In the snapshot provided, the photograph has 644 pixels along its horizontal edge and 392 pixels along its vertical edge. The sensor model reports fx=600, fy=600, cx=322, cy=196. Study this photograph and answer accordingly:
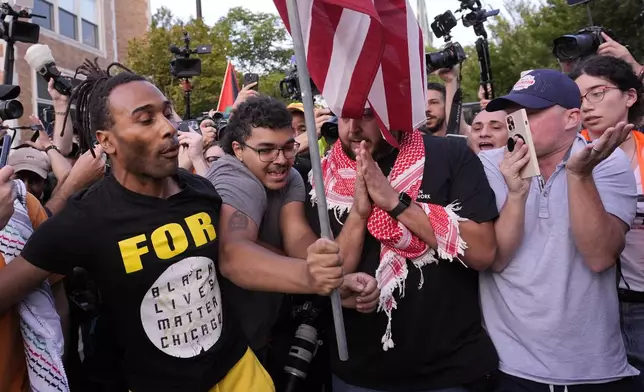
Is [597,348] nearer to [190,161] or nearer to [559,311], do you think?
[559,311]

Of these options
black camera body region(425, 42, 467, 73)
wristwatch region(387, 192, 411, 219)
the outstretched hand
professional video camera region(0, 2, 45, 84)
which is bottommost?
wristwatch region(387, 192, 411, 219)

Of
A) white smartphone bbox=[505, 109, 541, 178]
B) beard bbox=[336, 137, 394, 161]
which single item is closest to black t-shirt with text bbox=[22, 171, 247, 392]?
beard bbox=[336, 137, 394, 161]

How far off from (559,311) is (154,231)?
152cm

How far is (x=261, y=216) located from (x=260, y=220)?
0.08 ft

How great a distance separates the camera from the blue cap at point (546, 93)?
2322 millimetres

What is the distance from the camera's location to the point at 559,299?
226cm

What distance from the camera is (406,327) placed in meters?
2.35

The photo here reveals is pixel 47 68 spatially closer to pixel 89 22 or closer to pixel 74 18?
pixel 74 18

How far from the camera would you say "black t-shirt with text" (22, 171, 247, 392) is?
2008 mm

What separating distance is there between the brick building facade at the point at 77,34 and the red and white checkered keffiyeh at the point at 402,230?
1310cm

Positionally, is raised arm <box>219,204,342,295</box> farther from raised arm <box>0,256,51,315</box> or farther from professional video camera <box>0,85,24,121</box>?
professional video camera <box>0,85,24,121</box>

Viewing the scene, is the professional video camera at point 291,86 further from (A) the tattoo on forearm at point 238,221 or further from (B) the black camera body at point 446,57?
(A) the tattoo on forearm at point 238,221

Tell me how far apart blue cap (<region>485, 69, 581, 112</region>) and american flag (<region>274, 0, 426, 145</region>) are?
39cm

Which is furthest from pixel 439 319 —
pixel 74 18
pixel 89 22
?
pixel 89 22
